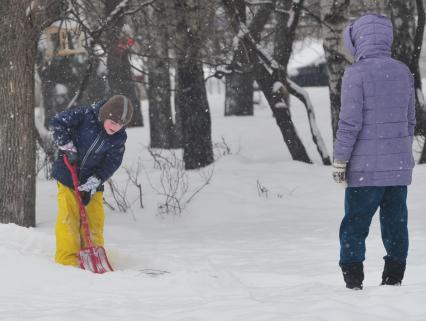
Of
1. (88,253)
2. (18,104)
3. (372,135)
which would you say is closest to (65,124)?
(88,253)

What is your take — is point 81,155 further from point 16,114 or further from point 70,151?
point 16,114

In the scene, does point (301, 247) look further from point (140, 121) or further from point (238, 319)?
point (140, 121)

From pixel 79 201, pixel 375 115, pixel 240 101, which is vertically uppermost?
pixel 240 101

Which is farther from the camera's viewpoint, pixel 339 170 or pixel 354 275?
pixel 354 275

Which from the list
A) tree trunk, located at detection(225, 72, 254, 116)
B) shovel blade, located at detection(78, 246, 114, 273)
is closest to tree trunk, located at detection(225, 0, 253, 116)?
tree trunk, located at detection(225, 72, 254, 116)

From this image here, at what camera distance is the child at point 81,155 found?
5234 millimetres

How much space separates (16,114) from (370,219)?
159 inches

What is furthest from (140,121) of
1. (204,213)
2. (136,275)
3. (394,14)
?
(136,275)

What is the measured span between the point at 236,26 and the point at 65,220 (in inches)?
213

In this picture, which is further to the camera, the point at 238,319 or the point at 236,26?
the point at 236,26

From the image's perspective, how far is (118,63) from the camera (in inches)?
469

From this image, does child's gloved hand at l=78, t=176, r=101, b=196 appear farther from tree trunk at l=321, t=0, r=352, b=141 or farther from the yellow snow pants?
tree trunk at l=321, t=0, r=352, b=141

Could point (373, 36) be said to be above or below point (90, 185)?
above

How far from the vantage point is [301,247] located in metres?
6.58
